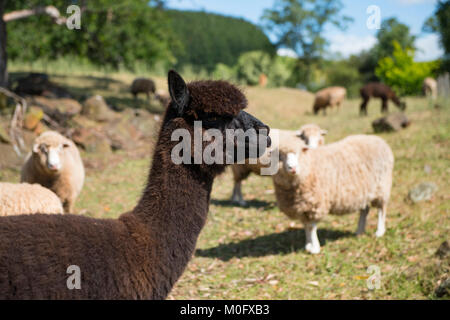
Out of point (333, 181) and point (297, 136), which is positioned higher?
point (297, 136)

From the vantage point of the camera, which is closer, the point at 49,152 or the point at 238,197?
the point at 49,152

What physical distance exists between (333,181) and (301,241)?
133 centimetres

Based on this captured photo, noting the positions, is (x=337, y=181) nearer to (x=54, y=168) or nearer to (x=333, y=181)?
(x=333, y=181)

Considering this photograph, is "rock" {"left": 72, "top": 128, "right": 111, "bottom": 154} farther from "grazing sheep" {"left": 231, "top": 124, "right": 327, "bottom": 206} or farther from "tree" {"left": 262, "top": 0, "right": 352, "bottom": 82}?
"tree" {"left": 262, "top": 0, "right": 352, "bottom": 82}

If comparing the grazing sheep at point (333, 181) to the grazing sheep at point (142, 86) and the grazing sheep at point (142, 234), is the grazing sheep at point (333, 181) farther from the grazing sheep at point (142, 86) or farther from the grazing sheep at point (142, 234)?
the grazing sheep at point (142, 86)

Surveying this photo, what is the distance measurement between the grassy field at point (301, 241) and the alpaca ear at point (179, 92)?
78 centimetres

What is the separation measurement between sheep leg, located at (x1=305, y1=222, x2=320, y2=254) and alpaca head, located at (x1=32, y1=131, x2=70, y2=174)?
14.4ft

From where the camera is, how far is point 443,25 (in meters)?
36.1

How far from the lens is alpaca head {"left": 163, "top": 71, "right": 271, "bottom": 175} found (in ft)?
10.1

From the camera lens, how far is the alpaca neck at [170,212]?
291 centimetres

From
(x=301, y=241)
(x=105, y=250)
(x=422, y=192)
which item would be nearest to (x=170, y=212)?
(x=105, y=250)

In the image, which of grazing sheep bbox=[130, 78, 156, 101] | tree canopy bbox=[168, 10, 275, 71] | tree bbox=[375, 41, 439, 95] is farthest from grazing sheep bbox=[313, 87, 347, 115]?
tree canopy bbox=[168, 10, 275, 71]

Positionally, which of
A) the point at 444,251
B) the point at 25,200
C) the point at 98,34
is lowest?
the point at 444,251

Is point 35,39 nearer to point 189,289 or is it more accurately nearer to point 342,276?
point 189,289
